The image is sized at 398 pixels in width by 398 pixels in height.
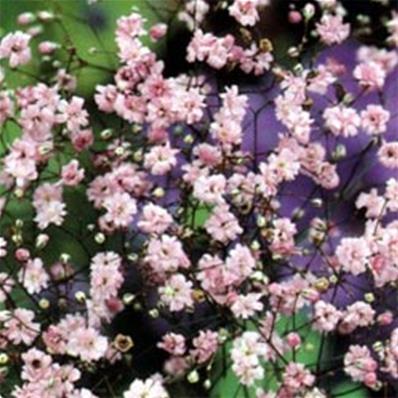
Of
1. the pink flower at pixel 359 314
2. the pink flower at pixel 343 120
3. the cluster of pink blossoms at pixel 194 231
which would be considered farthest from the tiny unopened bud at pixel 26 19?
the pink flower at pixel 359 314

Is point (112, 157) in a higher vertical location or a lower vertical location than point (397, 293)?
higher

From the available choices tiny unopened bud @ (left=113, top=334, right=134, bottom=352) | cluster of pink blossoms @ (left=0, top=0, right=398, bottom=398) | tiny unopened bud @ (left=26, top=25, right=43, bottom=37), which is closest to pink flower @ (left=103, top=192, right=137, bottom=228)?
cluster of pink blossoms @ (left=0, top=0, right=398, bottom=398)

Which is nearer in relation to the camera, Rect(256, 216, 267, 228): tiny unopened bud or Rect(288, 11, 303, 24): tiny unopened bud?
Rect(256, 216, 267, 228): tiny unopened bud

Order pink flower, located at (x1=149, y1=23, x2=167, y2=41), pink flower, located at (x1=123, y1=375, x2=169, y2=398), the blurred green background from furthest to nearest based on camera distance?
1. the blurred green background
2. pink flower, located at (x1=149, y1=23, x2=167, y2=41)
3. pink flower, located at (x1=123, y1=375, x2=169, y2=398)

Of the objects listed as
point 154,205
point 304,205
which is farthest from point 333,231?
point 154,205

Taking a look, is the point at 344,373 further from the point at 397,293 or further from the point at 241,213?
the point at 241,213

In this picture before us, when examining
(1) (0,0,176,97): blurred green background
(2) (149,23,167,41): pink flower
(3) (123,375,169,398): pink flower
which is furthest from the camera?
(1) (0,0,176,97): blurred green background

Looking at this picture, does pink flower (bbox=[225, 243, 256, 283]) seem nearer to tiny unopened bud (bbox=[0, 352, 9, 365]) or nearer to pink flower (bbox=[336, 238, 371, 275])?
pink flower (bbox=[336, 238, 371, 275])
